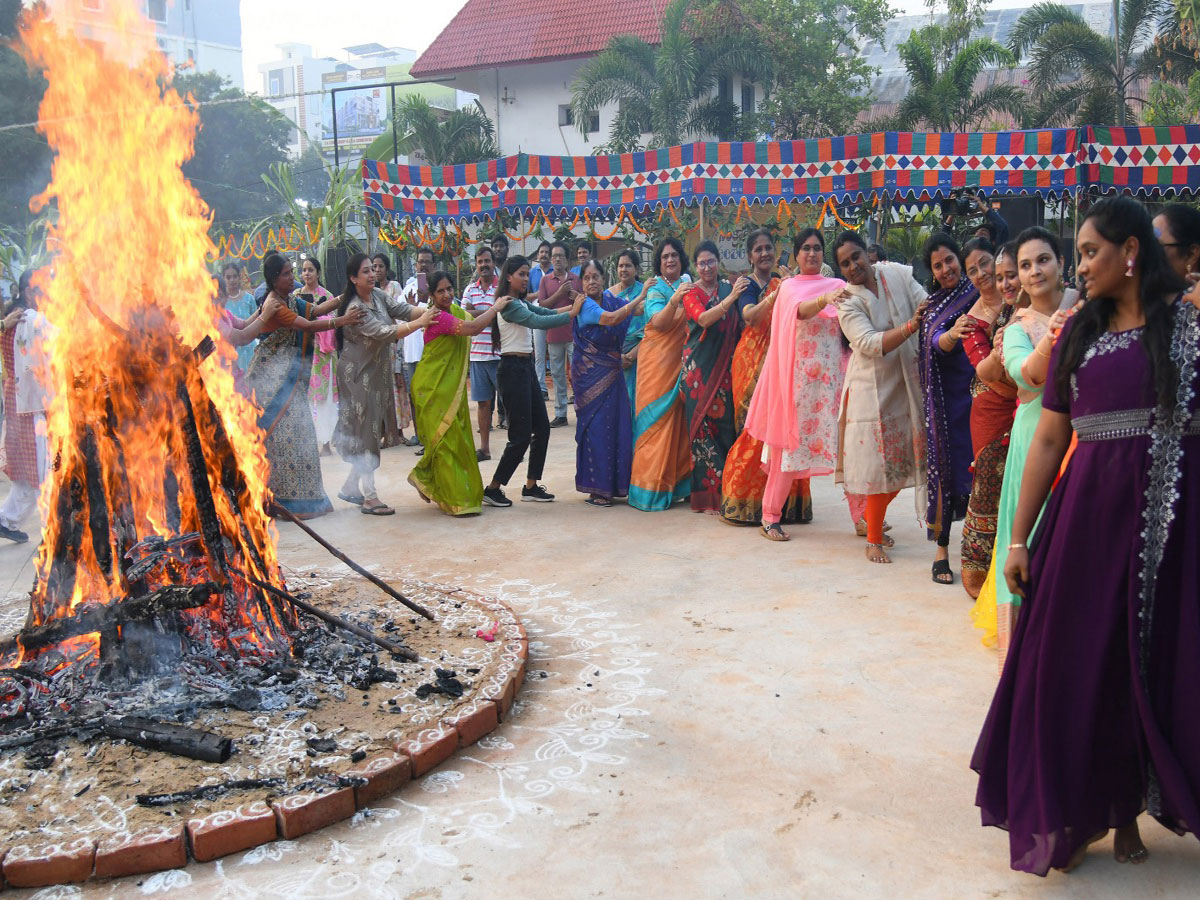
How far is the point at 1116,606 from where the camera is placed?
8.63 feet

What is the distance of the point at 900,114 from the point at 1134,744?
23.6m

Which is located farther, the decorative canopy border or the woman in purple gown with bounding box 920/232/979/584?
the decorative canopy border

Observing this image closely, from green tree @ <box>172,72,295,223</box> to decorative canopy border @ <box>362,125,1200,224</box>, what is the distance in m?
19.4

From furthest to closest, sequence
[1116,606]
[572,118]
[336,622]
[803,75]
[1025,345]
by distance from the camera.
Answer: [572,118], [803,75], [336,622], [1025,345], [1116,606]

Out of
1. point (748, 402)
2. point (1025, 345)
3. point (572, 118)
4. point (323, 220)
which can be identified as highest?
point (572, 118)

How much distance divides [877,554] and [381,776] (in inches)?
144

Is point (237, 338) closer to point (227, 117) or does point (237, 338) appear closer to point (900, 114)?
point (900, 114)

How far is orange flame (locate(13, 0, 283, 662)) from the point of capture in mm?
4281

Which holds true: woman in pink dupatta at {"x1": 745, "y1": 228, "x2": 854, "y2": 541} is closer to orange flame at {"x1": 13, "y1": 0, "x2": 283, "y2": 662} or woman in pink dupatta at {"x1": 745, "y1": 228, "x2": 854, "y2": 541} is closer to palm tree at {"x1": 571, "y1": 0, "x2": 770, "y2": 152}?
orange flame at {"x1": 13, "y1": 0, "x2": 283, "y2": 662}

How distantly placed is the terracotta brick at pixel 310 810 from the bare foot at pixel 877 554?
3.75m

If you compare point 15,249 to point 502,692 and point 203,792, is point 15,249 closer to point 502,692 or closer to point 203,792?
point 502,692

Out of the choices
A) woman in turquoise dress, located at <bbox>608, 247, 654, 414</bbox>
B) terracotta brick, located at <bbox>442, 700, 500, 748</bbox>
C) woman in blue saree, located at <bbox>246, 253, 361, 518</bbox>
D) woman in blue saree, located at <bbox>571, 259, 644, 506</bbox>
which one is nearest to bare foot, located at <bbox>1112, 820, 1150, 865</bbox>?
terracotta brick, located at <bbox>442, 700, 500, 748</bbox>

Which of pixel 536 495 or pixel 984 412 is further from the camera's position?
pixel 536 495

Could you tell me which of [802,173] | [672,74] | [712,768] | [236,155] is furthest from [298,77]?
[712,768]
